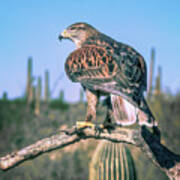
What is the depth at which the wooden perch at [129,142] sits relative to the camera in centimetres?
400

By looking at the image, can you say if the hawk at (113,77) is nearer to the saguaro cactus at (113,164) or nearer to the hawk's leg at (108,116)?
the hawk's leg at (108,116)

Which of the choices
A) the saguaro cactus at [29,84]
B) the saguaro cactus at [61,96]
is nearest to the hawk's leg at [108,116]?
the saguaro cactus at [29,84]

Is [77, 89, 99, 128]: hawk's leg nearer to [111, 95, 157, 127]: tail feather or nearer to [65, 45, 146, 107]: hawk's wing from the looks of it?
[65, 45, 146, 107]: hawk's wing

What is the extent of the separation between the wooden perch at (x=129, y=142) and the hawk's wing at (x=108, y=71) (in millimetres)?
508

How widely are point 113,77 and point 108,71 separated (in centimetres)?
13

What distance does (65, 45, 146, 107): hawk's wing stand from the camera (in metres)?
3.87

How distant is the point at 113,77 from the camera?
396cm

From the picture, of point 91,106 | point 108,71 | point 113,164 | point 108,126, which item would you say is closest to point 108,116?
point 108,126

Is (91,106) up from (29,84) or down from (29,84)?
up

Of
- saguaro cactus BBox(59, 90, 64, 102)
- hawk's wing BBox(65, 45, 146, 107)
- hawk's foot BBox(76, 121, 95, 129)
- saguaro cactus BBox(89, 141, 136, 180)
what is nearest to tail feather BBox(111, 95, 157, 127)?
hawk's wing BBox(65, 45, 146, 107)

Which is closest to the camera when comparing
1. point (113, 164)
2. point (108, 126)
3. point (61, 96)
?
point (108, 126)

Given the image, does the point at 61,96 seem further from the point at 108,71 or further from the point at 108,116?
the point at 108,71

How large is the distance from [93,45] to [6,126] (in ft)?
55.5

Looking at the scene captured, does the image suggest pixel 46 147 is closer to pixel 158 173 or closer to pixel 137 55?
pixel 137 55
